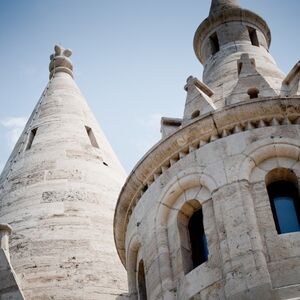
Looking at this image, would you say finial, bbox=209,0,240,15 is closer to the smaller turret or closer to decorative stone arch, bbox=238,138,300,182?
the smaller turret

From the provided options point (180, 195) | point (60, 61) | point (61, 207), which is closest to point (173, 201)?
point (180, 195)

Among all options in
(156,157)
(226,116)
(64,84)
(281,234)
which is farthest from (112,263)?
(64,84)

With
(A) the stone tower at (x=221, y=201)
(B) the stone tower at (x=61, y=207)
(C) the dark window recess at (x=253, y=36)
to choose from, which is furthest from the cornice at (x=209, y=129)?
(C) the dark window recess at (x=253, y=36)

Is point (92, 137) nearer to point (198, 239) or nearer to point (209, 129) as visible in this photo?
point (209, 129)

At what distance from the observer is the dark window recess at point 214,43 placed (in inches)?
658

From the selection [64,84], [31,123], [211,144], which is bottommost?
[211,144]

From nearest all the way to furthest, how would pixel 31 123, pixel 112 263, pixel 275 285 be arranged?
pixel 275 285 < pixel 112 263 < pixel 31 123

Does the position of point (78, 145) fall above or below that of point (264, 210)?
above

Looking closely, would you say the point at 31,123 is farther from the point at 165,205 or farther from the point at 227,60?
the point at 165,205

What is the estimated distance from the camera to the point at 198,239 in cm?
1135

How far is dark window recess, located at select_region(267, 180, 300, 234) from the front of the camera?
10672mm

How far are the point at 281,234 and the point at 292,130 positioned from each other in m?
2.02

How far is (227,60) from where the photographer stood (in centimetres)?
1556

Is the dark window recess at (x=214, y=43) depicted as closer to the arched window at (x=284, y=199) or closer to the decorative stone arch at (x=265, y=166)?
the decorative stone arch at (x=265, y=166)
